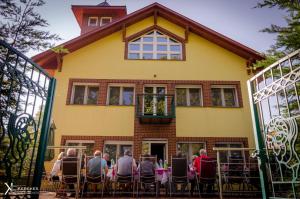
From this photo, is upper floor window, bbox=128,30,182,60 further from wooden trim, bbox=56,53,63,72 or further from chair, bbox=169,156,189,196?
chair, bbox=169,156,189,196

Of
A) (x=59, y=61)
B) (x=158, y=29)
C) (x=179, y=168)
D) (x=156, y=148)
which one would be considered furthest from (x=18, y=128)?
(x=158, y=29)

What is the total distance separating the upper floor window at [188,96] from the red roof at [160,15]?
111 inches

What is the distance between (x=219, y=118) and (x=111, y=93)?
514 centimetres

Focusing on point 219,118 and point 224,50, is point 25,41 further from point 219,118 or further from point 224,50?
point 224,50

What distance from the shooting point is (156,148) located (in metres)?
11.4

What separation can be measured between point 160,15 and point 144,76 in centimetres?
390

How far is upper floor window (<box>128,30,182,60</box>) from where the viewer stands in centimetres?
1312

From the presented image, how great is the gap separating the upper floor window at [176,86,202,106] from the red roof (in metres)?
2.82

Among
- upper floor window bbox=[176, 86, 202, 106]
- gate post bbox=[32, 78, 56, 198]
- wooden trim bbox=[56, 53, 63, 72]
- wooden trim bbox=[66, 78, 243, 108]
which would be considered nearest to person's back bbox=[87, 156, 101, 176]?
gate post bbox=[32, 78, 56, 198]

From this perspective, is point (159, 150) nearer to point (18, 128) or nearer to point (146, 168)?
point (146, 168)

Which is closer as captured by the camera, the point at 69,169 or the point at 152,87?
the point at 69,169

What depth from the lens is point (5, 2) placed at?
4207mm

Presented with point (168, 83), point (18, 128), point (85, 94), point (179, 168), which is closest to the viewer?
point (18, 128)

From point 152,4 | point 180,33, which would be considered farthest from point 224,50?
point 152,4
